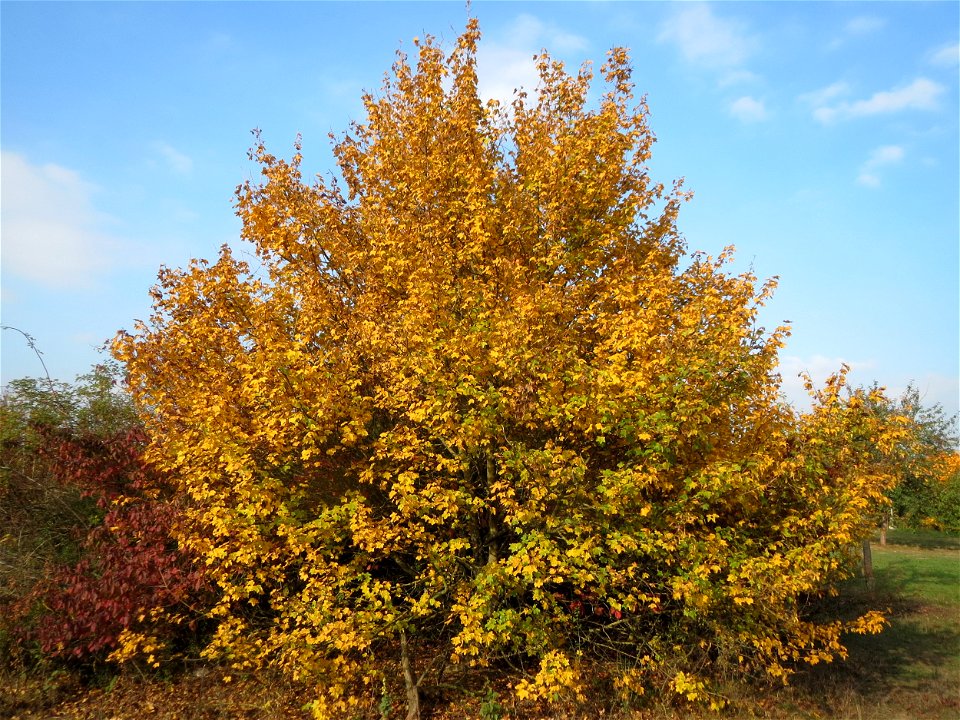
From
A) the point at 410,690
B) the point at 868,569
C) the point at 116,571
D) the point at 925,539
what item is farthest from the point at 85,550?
the point at 925,539

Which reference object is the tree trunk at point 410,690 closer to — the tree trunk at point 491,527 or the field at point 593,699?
the field at point 593,699

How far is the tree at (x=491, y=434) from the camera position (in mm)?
7312

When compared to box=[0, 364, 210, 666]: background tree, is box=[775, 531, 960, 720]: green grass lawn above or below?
below

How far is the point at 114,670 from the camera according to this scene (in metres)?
9.88

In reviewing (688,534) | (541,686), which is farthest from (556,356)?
(541,686)

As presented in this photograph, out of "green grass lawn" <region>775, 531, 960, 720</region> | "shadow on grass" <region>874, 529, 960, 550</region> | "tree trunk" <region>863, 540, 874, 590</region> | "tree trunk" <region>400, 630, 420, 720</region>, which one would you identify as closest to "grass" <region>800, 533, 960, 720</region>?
"green grass lawn" <region>775, 531, 960, 720</region>

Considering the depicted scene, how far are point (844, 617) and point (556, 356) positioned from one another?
11822mm

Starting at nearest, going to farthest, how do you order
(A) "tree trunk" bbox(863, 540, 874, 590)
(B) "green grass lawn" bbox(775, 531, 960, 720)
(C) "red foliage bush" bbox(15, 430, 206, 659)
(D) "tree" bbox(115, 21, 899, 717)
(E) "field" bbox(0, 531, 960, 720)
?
(D) "tree" bbox(115, 21, 899, 717) → (C) "red foliage bush" bbox(15, 430, 206, 659) → (E) "field" bbox(0, 531, 960, 720) → (B) "green grass lawn" bbox(775, 531, 960, 720) → (A) "tree trunk" bbox(863, 540, 874, 590)

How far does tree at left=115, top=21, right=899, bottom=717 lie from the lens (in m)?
7.31

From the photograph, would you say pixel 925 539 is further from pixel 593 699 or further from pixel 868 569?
pixel 593 699

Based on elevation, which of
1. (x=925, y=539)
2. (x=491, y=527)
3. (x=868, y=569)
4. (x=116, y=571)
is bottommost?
(x=925, y=539)

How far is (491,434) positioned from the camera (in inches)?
291

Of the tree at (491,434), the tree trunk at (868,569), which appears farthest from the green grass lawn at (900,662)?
the tree at (491,434)

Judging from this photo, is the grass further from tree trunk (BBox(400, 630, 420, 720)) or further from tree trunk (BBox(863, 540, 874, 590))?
tree trunk (BBox(400, 630, 420, 720))
